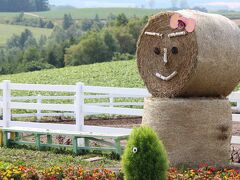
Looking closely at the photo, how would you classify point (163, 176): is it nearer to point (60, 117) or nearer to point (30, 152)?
point (30, 152)

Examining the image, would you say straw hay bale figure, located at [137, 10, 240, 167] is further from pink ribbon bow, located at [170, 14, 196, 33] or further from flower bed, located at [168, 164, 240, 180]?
flower bed, located at [168, 164, 240, 180]

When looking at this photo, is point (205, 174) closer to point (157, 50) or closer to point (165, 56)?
point (165, 56)

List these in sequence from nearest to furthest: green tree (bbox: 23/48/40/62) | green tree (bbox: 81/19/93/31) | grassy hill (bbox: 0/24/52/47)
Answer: green tree (bbox: 23/48/40/62)
grassy hill (bbox: 0/24/52/47)
green tree (bbox: 81/19/93/31)

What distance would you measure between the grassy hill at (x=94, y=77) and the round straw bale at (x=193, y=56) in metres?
24.8

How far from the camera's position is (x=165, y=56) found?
38.1ft

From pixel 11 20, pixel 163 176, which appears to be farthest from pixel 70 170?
pixel 11 20

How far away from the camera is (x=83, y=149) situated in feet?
44.5

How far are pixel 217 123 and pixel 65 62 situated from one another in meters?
73.6

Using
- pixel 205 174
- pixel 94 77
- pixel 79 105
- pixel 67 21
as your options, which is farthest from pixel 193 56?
pixel 67 21

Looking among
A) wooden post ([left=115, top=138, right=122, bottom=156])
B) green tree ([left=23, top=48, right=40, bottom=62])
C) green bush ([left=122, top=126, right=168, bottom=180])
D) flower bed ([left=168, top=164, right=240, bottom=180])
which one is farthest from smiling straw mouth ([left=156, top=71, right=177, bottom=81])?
green tree ([left=23, top=48, right=40, bottom=62])

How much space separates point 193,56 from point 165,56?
0.68m

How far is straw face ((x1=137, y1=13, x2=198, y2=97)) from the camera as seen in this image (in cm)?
1117

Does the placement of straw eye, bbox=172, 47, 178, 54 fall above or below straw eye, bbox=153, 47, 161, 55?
above

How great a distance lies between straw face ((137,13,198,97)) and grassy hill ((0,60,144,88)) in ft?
80.8
